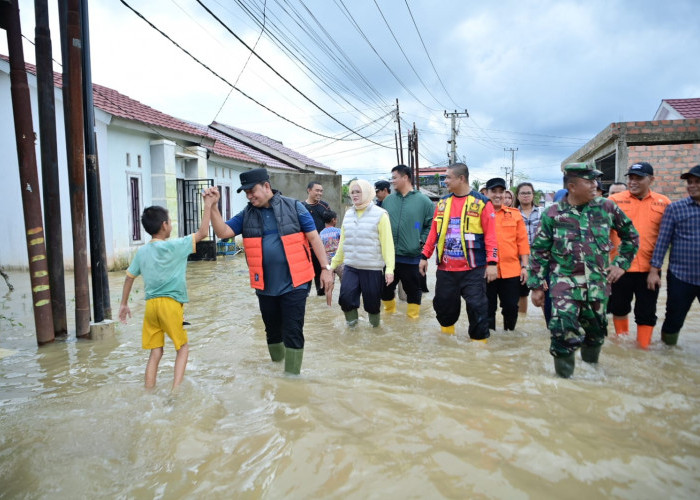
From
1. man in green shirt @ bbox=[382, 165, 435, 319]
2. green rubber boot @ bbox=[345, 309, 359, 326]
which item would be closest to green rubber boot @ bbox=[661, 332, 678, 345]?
man in green shirt @ bbox=[382, 165, 435, 319]

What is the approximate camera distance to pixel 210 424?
3.33 m

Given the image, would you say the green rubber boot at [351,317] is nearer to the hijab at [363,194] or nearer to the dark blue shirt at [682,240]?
the hijab at [363,194]

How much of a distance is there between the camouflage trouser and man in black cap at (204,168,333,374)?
1.97 metres

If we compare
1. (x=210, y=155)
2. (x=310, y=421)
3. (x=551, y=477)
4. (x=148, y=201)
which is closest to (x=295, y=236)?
(x=310, y=421)

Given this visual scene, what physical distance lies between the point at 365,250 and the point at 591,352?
2.54 m

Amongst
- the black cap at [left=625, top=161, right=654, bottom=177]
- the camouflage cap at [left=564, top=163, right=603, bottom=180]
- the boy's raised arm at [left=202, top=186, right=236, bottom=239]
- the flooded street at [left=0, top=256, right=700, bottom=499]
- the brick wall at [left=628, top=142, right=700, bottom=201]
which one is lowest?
the flooded street at [left=0, top=256, right=700, bottom=499]

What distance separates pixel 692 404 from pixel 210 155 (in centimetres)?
1609

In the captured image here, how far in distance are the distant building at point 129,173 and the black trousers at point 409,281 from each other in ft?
24.5

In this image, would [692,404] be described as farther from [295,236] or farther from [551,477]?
[295,236]

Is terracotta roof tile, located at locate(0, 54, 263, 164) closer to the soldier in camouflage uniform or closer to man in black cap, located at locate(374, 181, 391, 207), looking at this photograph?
man in black cap, located at locate(374, 181, 391, 207)

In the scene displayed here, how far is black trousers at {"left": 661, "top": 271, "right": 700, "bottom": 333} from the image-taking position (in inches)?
185

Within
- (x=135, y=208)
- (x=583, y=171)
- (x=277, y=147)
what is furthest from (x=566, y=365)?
(x=277, y=147)

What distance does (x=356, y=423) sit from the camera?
10.8 feet

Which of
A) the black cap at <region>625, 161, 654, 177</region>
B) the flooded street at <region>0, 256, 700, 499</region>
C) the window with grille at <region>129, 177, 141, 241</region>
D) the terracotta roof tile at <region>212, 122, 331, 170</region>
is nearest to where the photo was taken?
the flooded street at <region>0, 256, 700, 499</region>
